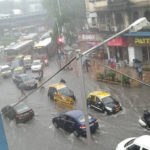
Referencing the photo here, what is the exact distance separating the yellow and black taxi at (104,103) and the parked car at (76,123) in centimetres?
225

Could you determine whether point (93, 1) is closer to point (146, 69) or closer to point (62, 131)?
point (146, 69)

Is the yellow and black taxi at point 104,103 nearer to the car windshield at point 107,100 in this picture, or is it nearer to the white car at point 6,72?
the car windshield at point 107,100

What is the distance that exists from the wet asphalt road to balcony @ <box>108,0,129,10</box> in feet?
28.3

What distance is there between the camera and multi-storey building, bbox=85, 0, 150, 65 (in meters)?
25.6

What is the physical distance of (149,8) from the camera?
25.4 meters

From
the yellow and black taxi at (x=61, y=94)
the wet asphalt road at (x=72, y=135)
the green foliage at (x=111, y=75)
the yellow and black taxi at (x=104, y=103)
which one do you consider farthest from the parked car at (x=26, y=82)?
the yellow and black taxi at (x=104, y=103)

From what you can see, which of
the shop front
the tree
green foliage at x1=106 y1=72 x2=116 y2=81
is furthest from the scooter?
the tree

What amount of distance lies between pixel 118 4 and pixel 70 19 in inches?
627

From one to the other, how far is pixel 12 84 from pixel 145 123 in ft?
59.6

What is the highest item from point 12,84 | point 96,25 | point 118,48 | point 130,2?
point 130,2

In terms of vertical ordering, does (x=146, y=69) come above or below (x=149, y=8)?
below

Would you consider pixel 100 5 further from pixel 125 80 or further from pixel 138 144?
pixel 138 144

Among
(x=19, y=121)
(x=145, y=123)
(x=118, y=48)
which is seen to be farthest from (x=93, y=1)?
(x=145, y=123)

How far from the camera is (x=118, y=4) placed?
2762 centimetres
